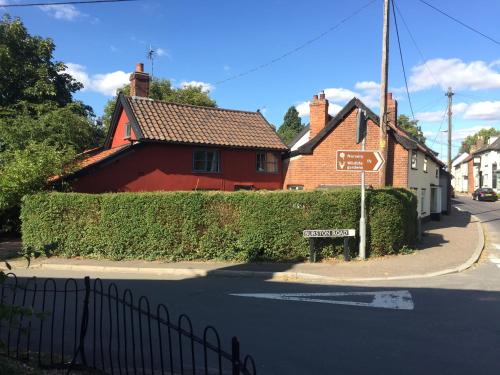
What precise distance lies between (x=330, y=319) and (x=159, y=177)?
14.0 m

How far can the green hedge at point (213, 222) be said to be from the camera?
13.1 m

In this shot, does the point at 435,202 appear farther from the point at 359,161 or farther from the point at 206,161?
the point at 359,161

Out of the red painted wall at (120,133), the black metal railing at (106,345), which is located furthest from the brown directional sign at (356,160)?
the red painted wall at (120,133)

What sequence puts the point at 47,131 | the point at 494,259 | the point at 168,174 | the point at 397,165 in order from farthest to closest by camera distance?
the point at 47,131 → the point at 397,165 → the point at 168,174 → the point at 494,259

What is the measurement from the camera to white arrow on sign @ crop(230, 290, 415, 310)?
8.38m

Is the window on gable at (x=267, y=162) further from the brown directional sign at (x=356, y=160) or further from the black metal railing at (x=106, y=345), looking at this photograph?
the black metal railing at (x=106, y=345)

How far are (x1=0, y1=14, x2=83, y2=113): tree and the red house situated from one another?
741 centimetres

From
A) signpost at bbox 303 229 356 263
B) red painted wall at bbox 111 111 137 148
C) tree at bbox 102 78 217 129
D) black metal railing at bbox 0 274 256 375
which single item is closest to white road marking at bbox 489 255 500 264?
signpost at bbox 303 229 356 263

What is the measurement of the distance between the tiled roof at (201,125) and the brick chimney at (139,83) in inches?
72.3

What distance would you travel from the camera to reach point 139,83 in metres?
23.9

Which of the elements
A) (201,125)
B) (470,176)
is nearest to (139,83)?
(201,125)

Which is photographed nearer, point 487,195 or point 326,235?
point 326,235

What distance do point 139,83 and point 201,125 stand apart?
13.9 ft

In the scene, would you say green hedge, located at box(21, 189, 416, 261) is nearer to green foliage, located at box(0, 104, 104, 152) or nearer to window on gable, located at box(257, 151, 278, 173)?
green foliage, located at box(0, 104, 104, 152)
